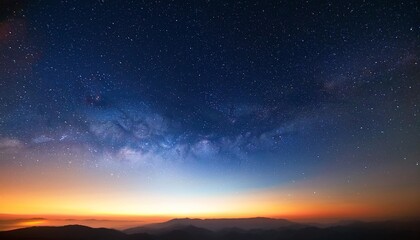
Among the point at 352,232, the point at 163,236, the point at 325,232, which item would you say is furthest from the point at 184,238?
the point at 352,232

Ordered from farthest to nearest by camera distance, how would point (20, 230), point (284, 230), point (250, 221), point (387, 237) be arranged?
point (250, 221) < point (284, 230) < point (387, 237) < point (20, 230)

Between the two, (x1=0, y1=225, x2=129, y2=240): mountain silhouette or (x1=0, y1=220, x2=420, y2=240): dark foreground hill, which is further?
(x1=0, y1=220, x2=420, y2=240): dark foreground hill

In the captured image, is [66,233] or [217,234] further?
[217,234]

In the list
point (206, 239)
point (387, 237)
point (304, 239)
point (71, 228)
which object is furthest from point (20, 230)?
point (387, 237)

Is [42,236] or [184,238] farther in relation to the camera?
[184,238]

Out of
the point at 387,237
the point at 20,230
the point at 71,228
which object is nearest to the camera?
the point at 20,230

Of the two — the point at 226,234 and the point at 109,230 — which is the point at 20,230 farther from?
the point at 226,234

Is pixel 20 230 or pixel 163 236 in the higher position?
pixel 20 230

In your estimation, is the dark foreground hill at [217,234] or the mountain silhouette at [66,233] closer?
the mountain silhouette at [66,233]

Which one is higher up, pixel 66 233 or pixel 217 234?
pixel 66 233
